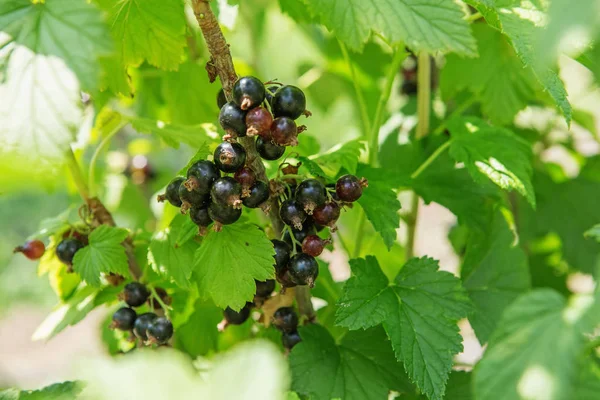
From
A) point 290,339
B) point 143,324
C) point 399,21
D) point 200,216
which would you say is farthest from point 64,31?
point 290,339

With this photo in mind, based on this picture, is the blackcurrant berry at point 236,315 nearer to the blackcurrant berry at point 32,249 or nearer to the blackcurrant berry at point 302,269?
the blackcurrant berry at point 302,269

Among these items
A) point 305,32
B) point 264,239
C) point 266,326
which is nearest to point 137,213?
point 305,32

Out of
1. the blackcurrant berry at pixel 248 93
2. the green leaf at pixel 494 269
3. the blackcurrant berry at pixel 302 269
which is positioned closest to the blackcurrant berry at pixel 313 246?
the blackcurrant berry at pixel 302 269

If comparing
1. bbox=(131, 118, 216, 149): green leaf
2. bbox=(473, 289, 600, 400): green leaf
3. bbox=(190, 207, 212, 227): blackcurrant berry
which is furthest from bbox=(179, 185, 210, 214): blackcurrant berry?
bbox=(473, 289, 600, 400): green leaf

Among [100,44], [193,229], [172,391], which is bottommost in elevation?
[193,229]

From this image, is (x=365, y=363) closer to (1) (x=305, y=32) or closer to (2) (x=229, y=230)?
(2) (x=229, y=230)

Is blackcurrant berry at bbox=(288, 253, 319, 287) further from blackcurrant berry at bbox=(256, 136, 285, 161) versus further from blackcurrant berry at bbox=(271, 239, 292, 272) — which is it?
blackcurrant berry at bbox=(256, 136, 285, 161)

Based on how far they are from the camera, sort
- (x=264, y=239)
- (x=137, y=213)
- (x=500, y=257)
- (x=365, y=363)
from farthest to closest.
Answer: (x=137, y=213) → (x=500, y=257) → (x=365, y=363) → (x=264, y=239)

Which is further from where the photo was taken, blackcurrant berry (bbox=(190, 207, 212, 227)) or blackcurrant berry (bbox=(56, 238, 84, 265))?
blackcurrant berry (bbox=(56, 238, 84, 265))
